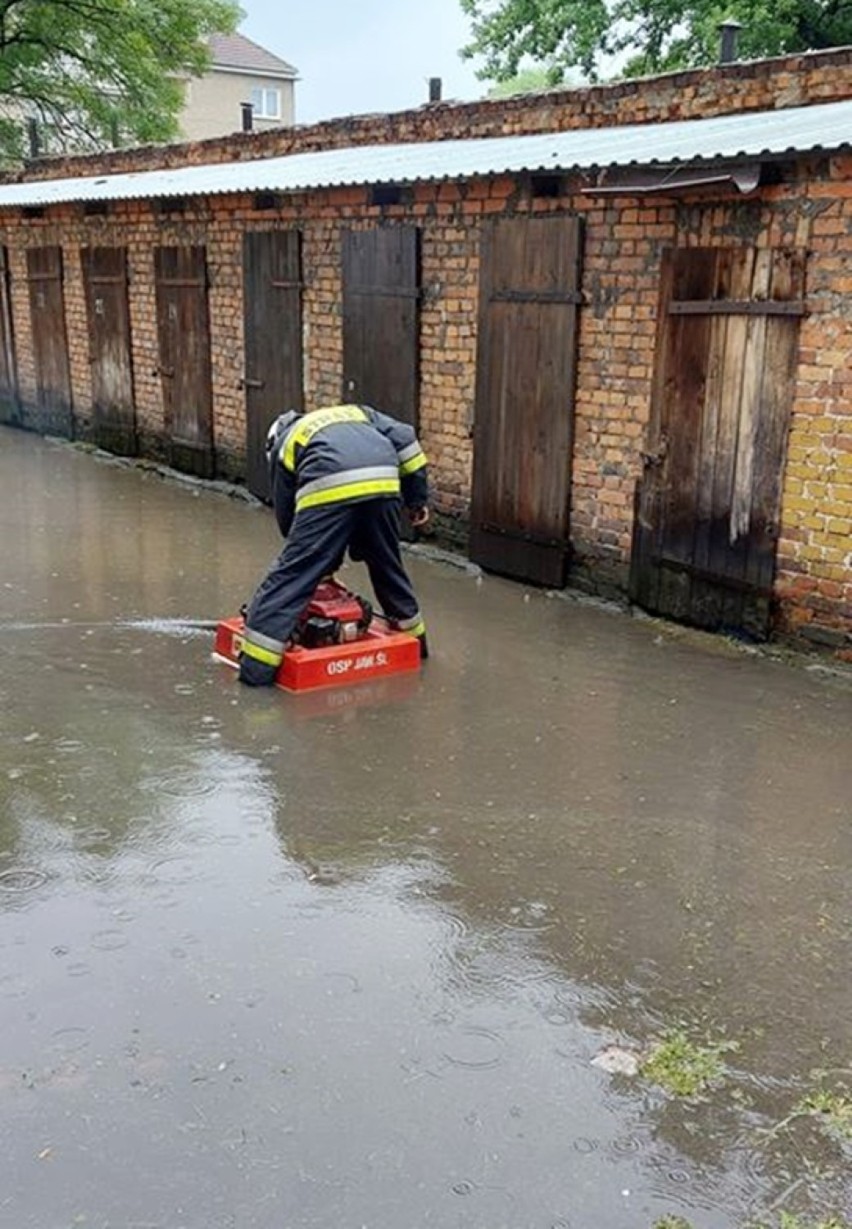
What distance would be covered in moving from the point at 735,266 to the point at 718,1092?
4591 millimetres

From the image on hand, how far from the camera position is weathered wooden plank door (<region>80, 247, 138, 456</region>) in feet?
40.7

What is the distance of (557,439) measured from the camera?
7.45m

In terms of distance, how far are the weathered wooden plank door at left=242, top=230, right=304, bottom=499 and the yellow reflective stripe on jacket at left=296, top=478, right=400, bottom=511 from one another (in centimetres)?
453

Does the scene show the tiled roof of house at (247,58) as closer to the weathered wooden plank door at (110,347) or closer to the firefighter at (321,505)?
the weathered wooden plank door at (110,347)

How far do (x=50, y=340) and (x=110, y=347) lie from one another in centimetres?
168

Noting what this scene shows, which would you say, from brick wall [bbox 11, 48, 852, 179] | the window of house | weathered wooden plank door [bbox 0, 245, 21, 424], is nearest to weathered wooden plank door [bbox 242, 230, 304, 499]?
brick wall [bbox 11, 48, 852, 179]

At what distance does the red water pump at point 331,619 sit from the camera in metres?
5.77

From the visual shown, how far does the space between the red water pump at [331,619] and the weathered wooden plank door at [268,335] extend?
437 cm

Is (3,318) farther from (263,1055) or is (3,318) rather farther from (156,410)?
(263,1055)

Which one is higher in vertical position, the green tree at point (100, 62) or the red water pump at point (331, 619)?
the green tree at point (100, 62)

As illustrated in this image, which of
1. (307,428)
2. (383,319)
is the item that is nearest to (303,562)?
(307,428)

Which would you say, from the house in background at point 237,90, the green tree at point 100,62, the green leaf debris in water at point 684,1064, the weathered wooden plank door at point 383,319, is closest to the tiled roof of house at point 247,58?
the house in background at point 237,90

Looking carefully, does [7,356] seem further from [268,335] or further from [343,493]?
[343,493]

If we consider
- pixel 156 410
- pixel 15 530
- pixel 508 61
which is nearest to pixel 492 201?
pixel 15 530
